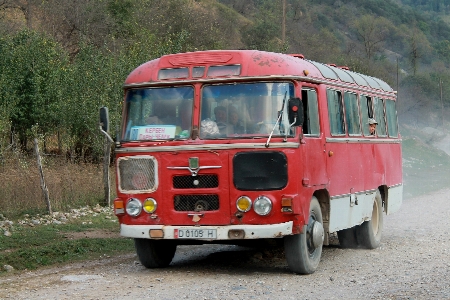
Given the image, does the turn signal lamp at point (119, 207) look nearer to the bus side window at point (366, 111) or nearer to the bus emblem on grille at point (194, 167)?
the bus emblem on grille at point (194, 167)

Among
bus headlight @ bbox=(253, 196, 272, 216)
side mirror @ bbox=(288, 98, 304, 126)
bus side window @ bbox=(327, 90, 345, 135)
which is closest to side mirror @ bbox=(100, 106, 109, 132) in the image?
bus headlight @ bbox=(253, 196, 272, 216)

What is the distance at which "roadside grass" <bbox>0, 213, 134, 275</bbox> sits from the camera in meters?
12.1

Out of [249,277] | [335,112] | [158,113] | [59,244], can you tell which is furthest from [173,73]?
[59,244]

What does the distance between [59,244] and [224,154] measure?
14.4 ft

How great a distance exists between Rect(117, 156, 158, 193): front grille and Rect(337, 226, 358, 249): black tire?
196 inches

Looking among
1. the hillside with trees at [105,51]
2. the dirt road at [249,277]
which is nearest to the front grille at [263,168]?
the dirt road at [249,277]

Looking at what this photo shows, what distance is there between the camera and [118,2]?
161 ft

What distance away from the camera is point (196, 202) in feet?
33.4

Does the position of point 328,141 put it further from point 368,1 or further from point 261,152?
point 368,1

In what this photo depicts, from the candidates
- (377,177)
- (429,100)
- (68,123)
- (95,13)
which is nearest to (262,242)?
(377,177)

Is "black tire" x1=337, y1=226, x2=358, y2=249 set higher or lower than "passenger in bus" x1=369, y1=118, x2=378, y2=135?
lower

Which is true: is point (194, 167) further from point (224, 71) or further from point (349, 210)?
point (349, 210)

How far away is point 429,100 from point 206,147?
263ft

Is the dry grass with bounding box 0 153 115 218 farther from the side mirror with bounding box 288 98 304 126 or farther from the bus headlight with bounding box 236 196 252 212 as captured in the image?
the side mirror with bounding box 288 98 304 126
